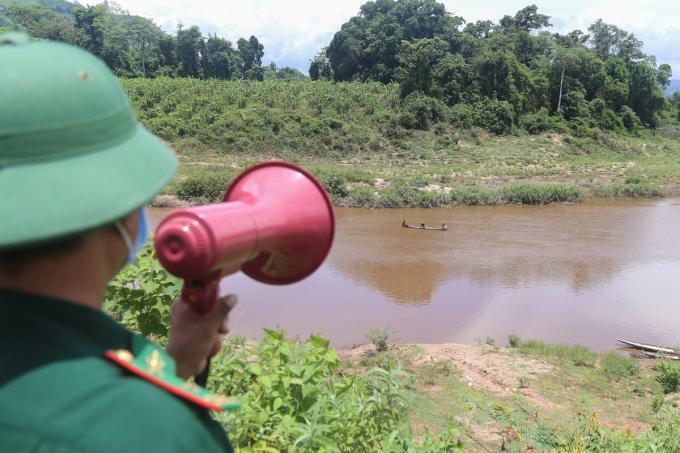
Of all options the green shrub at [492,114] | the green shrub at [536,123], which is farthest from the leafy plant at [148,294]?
the green shrub at [536,123]

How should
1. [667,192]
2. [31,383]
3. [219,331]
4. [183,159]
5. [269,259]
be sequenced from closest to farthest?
[31,383] < [219,331] < [269,259] < [667,192] < [183,159]

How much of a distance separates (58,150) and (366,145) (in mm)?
20629

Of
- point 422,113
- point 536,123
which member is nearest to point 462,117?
point 422,113

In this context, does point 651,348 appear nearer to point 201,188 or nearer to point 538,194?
point 538,194

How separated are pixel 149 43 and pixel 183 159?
20.3 metres

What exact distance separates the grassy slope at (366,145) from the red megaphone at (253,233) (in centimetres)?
1414

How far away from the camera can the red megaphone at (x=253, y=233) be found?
2.54 feet

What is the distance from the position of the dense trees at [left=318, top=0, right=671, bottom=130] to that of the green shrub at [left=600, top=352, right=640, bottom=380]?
59.8 feet

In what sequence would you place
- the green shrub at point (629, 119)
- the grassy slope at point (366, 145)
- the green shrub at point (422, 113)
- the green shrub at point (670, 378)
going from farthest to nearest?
the green shrub at point (629, 119)
the green shrub at point (422, 113)
the grassy slope at point (366, 145)
the green shrub at point (670, 378)

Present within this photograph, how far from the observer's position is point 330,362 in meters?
2.17

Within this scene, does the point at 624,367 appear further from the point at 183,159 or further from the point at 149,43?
the point at 149,43

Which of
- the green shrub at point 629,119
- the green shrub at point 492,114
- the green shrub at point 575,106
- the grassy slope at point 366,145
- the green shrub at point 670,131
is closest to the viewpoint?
the grassy slope at point 366,145

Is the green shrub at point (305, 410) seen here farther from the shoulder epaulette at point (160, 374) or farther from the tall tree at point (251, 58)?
the tall tree at point (251, 58)

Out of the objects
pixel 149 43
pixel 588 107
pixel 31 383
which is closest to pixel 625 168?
pixel 588 107
